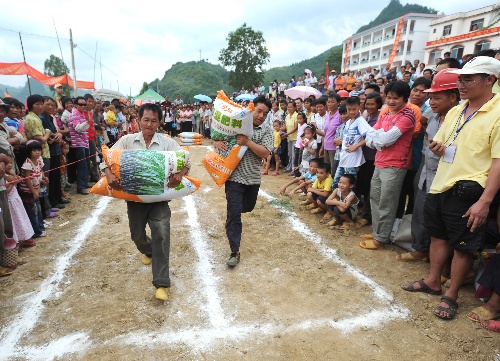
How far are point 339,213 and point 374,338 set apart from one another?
105 inches

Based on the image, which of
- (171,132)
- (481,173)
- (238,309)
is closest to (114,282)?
(238,309)

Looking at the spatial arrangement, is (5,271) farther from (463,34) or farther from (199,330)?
(463,34)

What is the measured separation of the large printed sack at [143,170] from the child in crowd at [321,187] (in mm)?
3212

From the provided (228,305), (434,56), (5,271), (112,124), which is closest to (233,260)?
(228,305)

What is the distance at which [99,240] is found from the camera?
4594 millimetres

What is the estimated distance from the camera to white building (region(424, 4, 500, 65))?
28.1m

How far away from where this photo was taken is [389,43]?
48.1 metres

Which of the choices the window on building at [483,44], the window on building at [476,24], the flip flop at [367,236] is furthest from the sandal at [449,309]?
the window on building at [476,24]

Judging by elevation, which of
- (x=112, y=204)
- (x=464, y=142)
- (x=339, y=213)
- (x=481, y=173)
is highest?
(x=464, y=142)

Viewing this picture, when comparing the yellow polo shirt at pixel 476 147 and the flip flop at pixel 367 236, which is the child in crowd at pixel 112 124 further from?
the yellow polo shirt at pixel 476 147

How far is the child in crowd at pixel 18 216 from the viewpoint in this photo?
393cm

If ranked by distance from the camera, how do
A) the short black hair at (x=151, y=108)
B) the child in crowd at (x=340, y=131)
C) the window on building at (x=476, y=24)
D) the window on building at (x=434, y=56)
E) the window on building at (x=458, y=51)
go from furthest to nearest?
the window on building at (x=434, y=56), the window on building at (x=476, y=24), the window on building at (x=458, y=51), the child in crowd at (x=340, y=131), the short black hair at (x=151, y=108)

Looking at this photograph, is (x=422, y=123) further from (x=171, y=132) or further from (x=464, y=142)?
(x=171, y=132)

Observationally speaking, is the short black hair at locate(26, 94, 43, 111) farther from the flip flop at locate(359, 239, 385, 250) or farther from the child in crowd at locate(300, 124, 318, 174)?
the flip flop at locate(359, 239, 385, 250)
